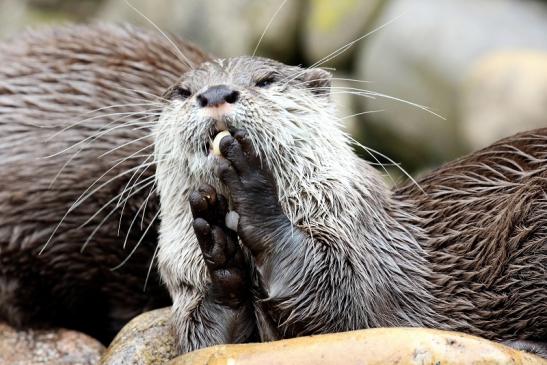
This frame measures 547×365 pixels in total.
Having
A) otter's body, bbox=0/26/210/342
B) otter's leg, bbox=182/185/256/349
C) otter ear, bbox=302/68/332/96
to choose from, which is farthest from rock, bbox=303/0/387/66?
otter's leg, bbox=182/185/256/349

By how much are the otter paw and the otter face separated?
7cm

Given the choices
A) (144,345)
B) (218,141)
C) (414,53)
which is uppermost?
(414,53)

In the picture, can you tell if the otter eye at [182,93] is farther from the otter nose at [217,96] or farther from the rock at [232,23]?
the rock at [232,23]

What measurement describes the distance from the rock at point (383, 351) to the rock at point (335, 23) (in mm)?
6207

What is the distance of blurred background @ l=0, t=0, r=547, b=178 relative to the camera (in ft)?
22.6

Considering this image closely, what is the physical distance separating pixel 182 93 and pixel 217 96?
36cm

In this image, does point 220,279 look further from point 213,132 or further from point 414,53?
point 414,53

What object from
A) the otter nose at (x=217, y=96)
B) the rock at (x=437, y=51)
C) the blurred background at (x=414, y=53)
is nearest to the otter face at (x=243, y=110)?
the otter nose at (x=217, y=96)

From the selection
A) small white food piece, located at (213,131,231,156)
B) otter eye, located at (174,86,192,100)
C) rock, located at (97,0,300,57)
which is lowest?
small white food piece, located at (213,131,231,156)

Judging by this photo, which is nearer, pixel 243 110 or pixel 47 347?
pixel 243 110

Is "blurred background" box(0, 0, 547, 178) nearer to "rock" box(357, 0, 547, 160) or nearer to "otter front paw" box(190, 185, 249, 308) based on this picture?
"rock" box(357, 0, 547, 160)

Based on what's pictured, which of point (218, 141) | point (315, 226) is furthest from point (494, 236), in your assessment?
point (218, 141)

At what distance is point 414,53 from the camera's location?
7941mm

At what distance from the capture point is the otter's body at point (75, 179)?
13.6ft
